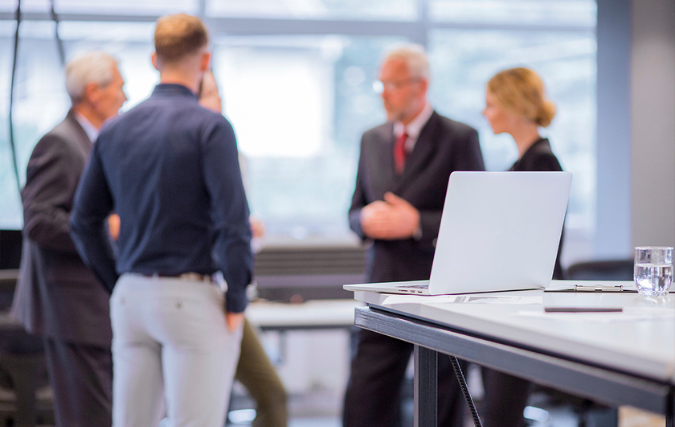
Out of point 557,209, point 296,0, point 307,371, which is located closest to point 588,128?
point 296,0

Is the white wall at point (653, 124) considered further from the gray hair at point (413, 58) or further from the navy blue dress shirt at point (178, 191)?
the navy blue dress shirt at point (178, 191)

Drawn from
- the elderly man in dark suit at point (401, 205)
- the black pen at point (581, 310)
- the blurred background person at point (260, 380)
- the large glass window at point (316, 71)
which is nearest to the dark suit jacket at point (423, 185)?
the elderly man in dark suit at point (401, 205)

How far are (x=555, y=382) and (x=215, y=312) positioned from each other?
42.1 inches

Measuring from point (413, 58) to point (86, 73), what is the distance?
1.13m

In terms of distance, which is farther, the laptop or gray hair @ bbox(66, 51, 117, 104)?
gray hair @ bbox(66, 51, 117, 104)

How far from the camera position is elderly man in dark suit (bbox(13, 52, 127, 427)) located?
2.25 m

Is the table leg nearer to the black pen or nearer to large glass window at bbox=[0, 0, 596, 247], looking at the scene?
the black pen

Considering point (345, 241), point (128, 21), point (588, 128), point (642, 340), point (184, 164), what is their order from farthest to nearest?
point (588, 128)
point (128, 21)
point (345, 241)
point (184, 164)
point (642, 340)

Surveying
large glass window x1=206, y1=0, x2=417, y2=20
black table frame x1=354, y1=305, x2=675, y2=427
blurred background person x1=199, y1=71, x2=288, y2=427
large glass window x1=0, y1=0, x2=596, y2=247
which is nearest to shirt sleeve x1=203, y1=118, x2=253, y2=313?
black table frame x1=354, y1=305, x2=675, y2=427

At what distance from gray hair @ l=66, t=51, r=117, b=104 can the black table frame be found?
1.45 meters

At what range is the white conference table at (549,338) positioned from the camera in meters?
0.78

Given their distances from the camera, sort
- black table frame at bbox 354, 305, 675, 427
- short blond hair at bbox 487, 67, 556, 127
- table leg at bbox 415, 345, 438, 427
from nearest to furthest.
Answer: black table frame at bbox 354, 305, 675, 427 < table leg at bbox 415, 345, 438, 427 < short blond hair at bbox 487, 67, 556, 127

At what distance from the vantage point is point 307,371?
426cm

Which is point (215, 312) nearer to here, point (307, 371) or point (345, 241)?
point (345, 241)
